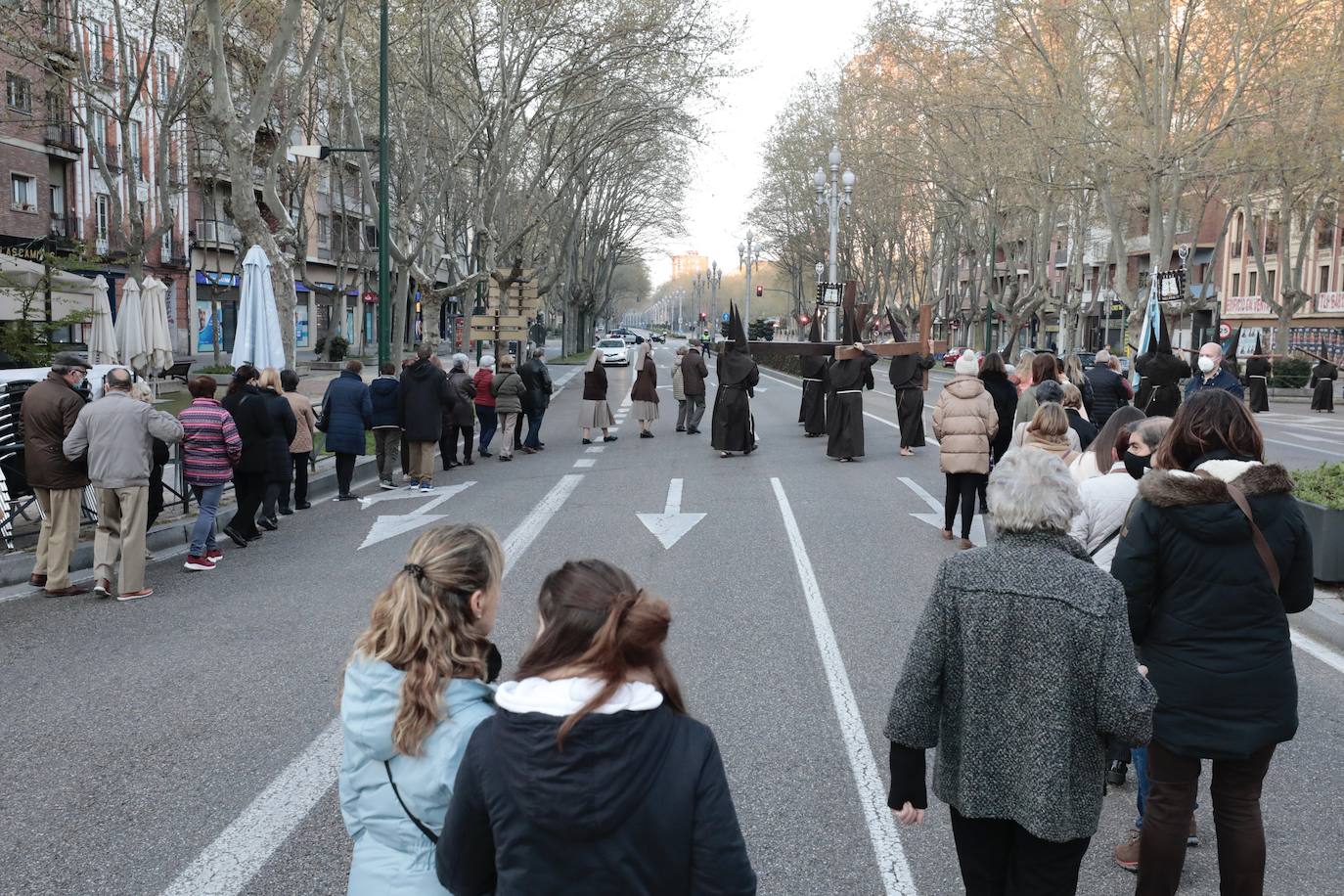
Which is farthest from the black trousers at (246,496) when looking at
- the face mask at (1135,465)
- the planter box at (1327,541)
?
the planter box at (1327,541)

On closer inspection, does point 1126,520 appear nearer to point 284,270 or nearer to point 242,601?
point 242,601

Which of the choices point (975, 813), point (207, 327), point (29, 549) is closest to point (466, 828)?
point (975, 813)

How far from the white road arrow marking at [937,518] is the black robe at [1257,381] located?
65.4ft

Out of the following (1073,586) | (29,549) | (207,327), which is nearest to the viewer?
(1073,586)

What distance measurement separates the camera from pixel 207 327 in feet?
166

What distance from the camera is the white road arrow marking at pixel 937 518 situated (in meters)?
10.8

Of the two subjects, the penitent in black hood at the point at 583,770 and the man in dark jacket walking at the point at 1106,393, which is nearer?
the penitent in black hood at the point at 583,770

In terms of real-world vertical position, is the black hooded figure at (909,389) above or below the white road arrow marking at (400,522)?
above

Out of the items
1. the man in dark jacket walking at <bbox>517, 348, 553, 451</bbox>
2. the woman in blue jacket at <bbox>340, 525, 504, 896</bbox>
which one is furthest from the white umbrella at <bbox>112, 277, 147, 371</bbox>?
the woman in blue jacket at <bbox>340, 525, 504, 896</bbox>

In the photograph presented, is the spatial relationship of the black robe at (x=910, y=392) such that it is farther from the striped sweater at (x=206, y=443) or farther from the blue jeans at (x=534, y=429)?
the striped sweater at (x=206, y=443)

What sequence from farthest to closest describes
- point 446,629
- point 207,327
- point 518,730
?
point 207,327 → point 446,629 → point 518,730

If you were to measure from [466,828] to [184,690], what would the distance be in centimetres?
460

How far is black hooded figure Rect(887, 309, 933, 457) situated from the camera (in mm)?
16641

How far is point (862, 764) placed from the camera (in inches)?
198
